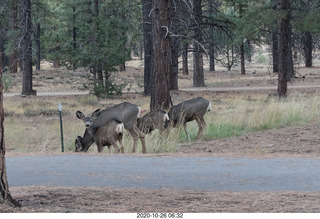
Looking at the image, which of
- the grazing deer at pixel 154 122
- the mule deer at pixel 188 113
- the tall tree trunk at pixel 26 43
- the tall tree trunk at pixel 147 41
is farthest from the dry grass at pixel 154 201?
the tall tree trunk at pixel 26 43

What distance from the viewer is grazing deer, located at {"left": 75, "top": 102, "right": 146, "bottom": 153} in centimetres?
1598

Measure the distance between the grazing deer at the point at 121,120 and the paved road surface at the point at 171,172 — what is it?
3.26 m

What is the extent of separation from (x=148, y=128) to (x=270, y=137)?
325cm

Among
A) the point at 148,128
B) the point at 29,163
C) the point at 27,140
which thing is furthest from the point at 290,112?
the point at 29,163

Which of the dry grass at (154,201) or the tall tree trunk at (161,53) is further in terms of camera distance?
the tall tree trunk at (161,53)

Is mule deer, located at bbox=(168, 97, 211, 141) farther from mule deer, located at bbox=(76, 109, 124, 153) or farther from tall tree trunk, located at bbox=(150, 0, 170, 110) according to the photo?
tall tree trunk, located at bbox=(150, 0, 170, 110)

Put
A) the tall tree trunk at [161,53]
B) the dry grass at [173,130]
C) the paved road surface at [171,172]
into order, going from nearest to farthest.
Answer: the paved road surface at [171,172], the dry grass at [173,130], the tall tree trunk at [161,53]

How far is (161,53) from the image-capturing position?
22.5 meters

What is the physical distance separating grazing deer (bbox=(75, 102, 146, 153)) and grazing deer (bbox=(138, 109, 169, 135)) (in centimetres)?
80

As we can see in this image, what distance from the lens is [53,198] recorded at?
8.18m

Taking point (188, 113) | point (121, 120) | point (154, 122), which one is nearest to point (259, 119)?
point (188, 113)

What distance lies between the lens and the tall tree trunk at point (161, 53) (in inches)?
877

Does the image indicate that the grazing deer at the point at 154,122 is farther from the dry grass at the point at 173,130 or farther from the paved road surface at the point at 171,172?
the paved road surface at the point at 171,172

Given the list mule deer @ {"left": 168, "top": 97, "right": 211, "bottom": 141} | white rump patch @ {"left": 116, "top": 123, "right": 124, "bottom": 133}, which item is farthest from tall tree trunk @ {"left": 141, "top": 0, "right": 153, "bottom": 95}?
white rump patch @ {"left": 116, "top": 123, "right": 124, "bottom": 133}
